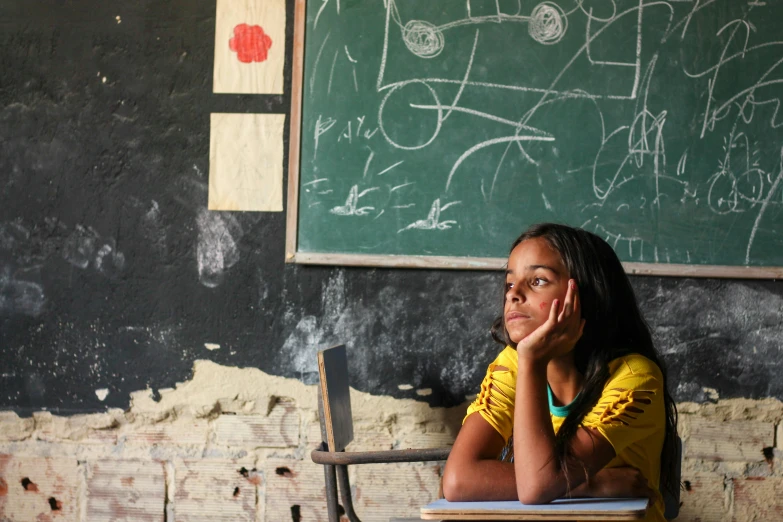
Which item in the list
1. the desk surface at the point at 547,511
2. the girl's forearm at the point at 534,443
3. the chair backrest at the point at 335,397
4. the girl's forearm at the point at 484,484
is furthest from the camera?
the chair backrest at the point at 335,397

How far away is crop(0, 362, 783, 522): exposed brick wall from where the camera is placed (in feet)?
8.82

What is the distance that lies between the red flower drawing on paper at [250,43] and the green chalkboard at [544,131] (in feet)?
0.48

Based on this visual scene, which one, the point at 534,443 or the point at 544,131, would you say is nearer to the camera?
the point at 534,443

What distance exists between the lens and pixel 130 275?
2750 millimetres

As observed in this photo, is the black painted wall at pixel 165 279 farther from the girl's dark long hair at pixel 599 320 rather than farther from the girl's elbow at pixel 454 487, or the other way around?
the girl's elbow at pixel 454 487

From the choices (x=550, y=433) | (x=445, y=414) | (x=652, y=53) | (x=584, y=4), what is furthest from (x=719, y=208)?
(x=550, y=433)

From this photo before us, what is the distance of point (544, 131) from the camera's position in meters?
2.68

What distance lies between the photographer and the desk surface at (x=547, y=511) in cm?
133

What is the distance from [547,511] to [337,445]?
93 cm

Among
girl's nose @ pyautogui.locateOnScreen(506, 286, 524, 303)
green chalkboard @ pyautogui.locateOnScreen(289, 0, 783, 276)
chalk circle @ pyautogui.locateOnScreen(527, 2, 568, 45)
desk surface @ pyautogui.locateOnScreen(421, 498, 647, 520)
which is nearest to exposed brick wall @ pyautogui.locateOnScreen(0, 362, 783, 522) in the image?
green chalkboard @ pyautogui.locateOnScreen(289, 0, 783, 276)

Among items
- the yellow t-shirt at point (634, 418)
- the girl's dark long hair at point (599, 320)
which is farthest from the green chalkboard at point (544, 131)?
the yellow t-shirt at point (634, 418)

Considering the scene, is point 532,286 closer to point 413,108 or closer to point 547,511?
point 547,511

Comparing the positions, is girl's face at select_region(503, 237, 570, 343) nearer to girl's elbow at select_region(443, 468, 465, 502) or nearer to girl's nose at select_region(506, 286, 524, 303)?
girl's nose at select_region(506, 286, 524, 303)

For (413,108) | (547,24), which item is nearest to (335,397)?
(413,108)
